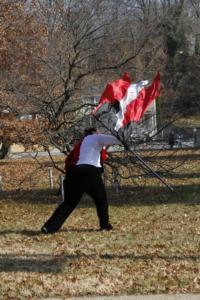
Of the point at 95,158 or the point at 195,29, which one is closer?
the point at 95,158

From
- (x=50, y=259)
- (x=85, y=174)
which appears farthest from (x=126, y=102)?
(x=50, y=259)

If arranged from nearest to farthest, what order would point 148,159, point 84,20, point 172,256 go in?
point 172,256
point 148,159
point 84,20

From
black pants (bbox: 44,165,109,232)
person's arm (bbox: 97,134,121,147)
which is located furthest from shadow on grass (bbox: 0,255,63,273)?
person's arm (bbox: 97,134,121,147)

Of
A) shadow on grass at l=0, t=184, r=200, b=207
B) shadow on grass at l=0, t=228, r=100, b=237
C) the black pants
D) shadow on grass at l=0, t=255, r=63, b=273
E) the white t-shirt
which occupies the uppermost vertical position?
the white t-shirt

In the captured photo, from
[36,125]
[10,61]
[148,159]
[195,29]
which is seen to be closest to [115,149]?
[148,159]

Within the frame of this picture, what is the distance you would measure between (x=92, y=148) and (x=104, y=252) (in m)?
1.77

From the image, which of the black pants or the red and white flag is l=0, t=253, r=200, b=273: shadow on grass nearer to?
the black pants

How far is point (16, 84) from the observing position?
17.7 m

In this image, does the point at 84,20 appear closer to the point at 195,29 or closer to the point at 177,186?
the point at 177,186

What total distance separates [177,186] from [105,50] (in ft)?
21.3

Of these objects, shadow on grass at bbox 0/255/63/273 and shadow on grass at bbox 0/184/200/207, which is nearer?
shadow on grass at bbox 0/255/63/273

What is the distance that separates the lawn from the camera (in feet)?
20.4

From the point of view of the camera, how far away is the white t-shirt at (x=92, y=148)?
8.84m

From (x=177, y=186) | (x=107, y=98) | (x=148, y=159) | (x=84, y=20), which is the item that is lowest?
(x=177, y=186)
